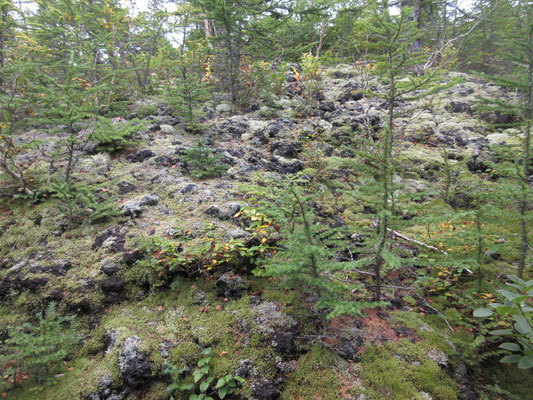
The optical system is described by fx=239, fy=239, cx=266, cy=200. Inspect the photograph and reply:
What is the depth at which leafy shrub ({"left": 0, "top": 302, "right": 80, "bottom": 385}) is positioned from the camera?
2.68 meters

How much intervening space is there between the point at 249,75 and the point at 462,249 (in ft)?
29.8

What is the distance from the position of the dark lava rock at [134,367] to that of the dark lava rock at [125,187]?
377 centimetres

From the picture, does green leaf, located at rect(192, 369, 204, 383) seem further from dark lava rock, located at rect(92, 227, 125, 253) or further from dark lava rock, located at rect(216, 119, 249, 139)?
dark lava rock, located at rect(216, 119, 249, 139)

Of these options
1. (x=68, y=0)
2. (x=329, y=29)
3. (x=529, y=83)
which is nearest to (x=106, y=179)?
(x=68, y=0)

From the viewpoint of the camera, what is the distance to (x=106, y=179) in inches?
233

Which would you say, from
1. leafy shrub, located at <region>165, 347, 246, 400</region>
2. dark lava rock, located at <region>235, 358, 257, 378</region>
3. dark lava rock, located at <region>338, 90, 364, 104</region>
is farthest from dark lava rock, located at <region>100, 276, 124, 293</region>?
dark lava rock, located at <region>338, 90, 364, 104</region>

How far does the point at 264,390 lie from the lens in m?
2.60

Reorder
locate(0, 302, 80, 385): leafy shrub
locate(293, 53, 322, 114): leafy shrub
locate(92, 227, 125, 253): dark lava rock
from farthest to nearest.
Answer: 1. locate(293, 53, 322, 114): leafy shrub
2. locate(92, 227, 125, 253): dark lava rock
3. locate(0, 302, 80, 385): leafy shrub

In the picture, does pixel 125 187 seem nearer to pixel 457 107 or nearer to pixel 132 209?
pixel 132 209

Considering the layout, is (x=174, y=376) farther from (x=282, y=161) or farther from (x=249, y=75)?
(x=249, y=75)

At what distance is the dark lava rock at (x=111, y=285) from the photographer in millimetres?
→ 3758

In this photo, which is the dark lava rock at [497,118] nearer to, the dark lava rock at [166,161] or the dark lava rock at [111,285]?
the dark lava rock at [166,161]

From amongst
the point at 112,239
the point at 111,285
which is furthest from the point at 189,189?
the point at 111,285

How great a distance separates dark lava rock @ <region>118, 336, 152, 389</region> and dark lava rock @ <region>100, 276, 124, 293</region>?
1089 millimetres
